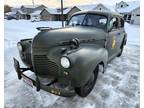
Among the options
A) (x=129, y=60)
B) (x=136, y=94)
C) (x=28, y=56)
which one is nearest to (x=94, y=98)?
(x=136, y=94)

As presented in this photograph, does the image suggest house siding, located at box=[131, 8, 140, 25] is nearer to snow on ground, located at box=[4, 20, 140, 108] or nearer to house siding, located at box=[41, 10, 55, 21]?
house siding, located at box=[41, 10, 55, 21]

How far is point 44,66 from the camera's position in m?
3.01

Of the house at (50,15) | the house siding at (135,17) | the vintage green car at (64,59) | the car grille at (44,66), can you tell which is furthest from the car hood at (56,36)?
the house at (50,15)

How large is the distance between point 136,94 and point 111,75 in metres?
1.05

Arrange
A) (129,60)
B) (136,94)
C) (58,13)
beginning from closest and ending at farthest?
(136,94)
(129,60)
(58,13)

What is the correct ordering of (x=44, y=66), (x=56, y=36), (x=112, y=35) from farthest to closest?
(x=112, y=35)
(x=56, y=36)
(x=44, y=66)

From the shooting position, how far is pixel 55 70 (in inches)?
113

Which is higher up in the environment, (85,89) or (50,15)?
(50,15)

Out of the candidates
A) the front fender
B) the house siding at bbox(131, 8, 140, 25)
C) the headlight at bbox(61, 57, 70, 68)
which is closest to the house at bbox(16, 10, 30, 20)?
the house siding at bbox(131, 8, 140, 25)

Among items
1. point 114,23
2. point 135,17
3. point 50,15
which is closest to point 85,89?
point 114,23

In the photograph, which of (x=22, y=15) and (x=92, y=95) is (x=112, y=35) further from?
(x=22, y=15)

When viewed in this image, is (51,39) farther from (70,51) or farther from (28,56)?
(28,56)

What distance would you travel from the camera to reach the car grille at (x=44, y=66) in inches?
114

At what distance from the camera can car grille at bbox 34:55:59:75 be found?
2.89 m
